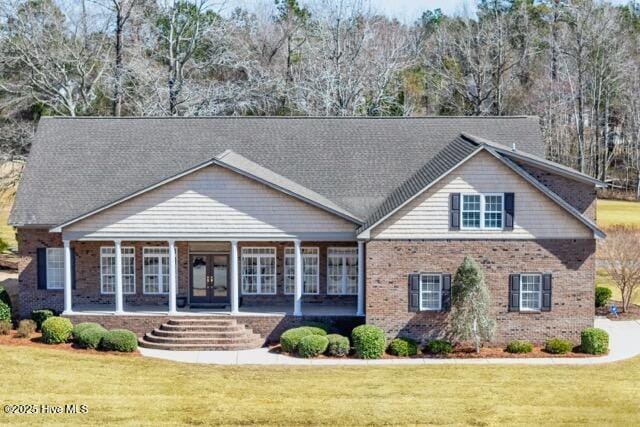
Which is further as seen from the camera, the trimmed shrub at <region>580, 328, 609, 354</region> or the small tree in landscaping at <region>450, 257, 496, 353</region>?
the trimmed shrub at <region>580, 328, 609, 354</region>

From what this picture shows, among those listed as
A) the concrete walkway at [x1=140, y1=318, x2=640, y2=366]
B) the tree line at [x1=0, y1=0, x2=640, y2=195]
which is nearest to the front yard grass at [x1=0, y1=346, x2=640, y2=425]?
the concrete walkway at [x1=140, y1=318, x2=640, y2=366]

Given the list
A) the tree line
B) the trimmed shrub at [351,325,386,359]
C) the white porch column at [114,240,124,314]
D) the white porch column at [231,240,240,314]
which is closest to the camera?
the trimmed shrub at [351,325,386,359]

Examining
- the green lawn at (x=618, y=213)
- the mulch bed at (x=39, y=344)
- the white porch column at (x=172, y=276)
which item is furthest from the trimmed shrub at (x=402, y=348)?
the green lawn at (x=618, y=213)

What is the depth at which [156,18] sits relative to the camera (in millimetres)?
53188

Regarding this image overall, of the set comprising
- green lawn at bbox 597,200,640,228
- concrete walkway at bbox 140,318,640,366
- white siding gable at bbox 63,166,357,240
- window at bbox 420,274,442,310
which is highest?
white siding gable at bbox 63,166,357,240

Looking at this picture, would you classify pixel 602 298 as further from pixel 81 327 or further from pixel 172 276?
pixel 81 327

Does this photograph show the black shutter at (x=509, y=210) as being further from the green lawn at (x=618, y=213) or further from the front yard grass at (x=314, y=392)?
the green lawn at (x=618, y=213)

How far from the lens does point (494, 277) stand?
28703mm

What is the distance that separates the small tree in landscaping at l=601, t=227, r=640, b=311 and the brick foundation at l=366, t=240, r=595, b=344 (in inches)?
286

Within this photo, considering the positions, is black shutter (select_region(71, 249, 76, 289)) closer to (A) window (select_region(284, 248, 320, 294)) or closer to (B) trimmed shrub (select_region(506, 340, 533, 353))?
(A) window (select_region(284, 248, 320, 294))

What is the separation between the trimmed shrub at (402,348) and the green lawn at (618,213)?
29.7 metres

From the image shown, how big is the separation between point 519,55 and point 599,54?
697cm

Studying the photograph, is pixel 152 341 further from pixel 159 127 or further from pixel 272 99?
pixel 272 99

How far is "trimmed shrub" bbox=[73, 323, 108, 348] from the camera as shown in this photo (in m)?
28.4
